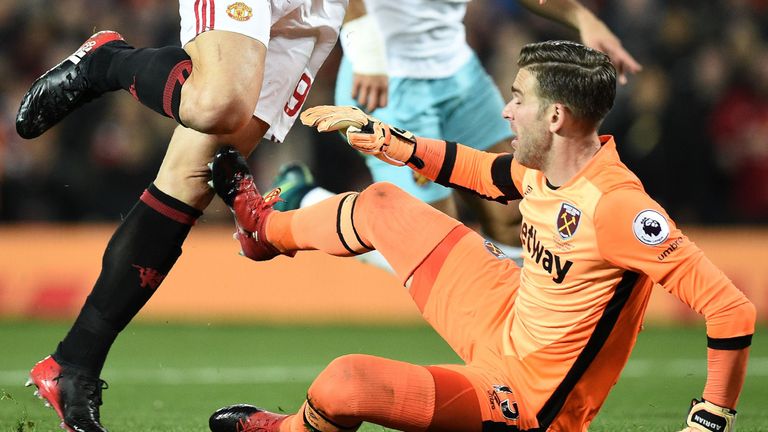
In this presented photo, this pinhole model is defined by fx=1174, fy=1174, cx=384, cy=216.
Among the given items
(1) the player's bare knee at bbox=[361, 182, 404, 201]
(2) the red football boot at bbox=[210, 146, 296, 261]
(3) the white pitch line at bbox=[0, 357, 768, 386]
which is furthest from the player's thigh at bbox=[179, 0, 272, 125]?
(3) the white pitch line at bbox=[0, 357, 768, 386]

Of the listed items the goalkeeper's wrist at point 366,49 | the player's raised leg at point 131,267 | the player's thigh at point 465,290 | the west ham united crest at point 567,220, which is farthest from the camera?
the goalkeeper's wrist at point 366,49

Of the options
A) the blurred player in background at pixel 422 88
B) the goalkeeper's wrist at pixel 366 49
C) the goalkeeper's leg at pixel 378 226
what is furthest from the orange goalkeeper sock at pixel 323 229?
the goalkeeper's wrist at pixel 366 49

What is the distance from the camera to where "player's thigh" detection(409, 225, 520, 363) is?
3.59 metres

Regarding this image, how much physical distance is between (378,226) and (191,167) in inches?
32.5

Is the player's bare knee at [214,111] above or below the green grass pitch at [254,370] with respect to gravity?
above

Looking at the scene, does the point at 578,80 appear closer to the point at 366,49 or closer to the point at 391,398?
the point at 391,398

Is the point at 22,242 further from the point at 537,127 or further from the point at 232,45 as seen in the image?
the point at 537,127

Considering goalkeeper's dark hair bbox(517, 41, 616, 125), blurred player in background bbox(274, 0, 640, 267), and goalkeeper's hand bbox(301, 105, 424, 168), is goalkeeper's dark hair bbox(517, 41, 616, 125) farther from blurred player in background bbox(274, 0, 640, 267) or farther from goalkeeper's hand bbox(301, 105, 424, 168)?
blurred player in background bbox(274, 0, 640, 267)

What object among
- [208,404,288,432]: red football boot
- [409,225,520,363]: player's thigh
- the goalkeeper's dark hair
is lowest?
[208,404,288,432]: red football boot

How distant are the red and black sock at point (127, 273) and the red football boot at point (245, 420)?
1.77 feet

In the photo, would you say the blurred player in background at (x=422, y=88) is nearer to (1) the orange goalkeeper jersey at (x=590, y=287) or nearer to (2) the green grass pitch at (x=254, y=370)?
(2) the green grass pitch at (x=254, y=370)

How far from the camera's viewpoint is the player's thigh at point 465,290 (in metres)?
3.59

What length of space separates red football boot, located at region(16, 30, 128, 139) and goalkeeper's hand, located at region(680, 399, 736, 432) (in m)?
2.36

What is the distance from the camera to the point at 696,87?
974cm
